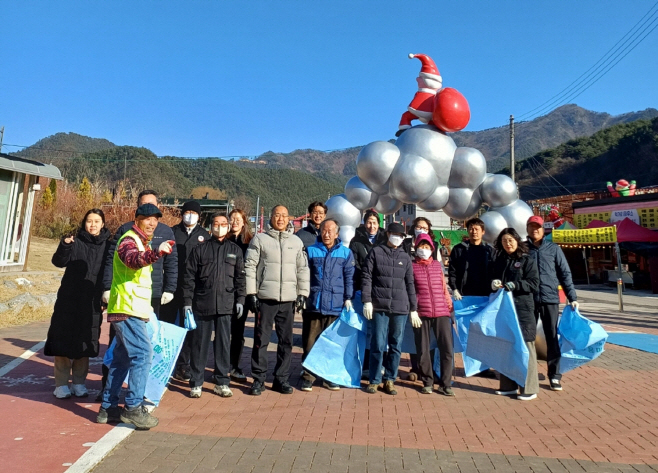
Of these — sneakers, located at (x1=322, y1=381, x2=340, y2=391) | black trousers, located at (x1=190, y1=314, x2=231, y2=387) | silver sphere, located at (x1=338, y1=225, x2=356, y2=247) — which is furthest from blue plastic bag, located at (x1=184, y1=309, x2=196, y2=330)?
silver sphere, located at (x1=338, y1=225, x2=356, y2=247)

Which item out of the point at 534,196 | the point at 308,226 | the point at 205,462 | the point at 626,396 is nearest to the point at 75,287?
the point at 205,462

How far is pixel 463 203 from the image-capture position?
873 cm

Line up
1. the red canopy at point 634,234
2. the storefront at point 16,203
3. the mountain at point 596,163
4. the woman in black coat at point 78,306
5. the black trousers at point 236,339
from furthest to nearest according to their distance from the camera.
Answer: the mountain at point 596,163 < the red canopy at point 634,234 < the storefront at point 16,203 < the black trousers at point 236,339 < the woman in black coat at point 78,306

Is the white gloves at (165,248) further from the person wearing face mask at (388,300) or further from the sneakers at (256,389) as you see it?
the person wearing face mask at (388,300)

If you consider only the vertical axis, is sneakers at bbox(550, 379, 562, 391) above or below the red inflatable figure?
below

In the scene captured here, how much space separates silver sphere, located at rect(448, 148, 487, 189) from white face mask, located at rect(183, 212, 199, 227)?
16.0 ft

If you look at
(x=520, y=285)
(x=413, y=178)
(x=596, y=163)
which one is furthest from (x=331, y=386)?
(x=596, y=163)

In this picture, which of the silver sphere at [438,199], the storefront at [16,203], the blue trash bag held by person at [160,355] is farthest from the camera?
the storefront at [16,203]

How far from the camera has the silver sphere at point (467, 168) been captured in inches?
330

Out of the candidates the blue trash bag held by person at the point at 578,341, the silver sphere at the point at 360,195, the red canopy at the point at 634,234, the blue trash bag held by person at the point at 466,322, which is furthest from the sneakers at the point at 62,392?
the red canopy at the point at 634,234

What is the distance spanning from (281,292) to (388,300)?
113 centimetres

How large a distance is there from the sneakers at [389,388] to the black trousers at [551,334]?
1837 mm

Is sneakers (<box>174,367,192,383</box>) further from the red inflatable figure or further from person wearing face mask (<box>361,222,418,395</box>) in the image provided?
the red inflatable figure

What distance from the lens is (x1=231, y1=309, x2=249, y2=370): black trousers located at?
530 centimetres
